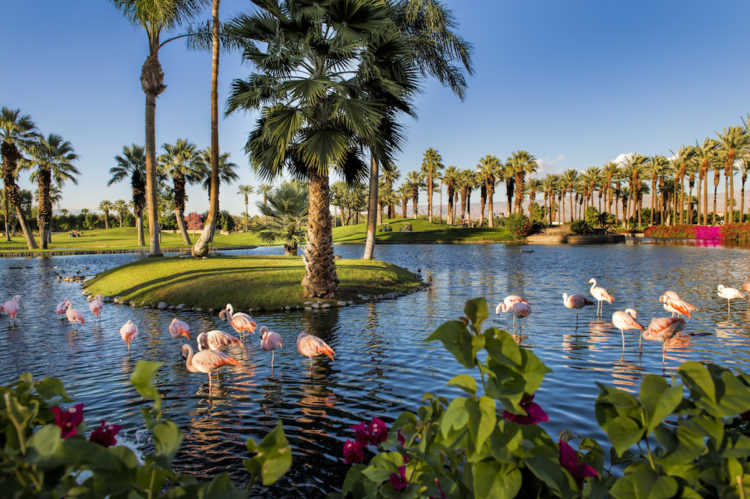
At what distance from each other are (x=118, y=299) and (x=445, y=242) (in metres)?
61.1

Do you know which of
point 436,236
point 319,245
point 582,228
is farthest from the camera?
point 436,236

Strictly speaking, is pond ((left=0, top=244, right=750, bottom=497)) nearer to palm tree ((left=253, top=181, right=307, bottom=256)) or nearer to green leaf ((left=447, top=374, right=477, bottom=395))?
green leaf ((left=447, top=374, right=477, bottom=395))

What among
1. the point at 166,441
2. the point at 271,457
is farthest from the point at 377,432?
the point at 166,441

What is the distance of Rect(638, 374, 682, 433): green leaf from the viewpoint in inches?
58.2

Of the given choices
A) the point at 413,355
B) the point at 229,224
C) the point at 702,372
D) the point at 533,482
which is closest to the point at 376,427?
the point at 533,482

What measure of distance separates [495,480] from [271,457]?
818 millimetres

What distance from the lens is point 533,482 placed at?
5.69ft

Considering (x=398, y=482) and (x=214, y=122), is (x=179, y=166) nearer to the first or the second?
(x=214, y=122)

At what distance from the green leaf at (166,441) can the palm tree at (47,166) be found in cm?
6266

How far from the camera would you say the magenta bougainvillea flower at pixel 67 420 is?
1.67m

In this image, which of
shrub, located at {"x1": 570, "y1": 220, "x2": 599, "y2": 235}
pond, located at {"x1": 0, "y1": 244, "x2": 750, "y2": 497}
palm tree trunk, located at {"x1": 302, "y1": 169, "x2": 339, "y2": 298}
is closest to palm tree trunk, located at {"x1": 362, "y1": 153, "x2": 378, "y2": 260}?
palm tree trunk, located at {"x1": 302, "y1": 169, "x2": 339, "y2": 298}

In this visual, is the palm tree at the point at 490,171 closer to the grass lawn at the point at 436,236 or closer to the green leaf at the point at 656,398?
the grass lawn at the point at 436,236

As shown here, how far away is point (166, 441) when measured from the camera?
1.40 metres

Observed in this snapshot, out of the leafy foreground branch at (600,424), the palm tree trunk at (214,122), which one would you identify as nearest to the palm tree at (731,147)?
the palm tree trunk at (214,122)
